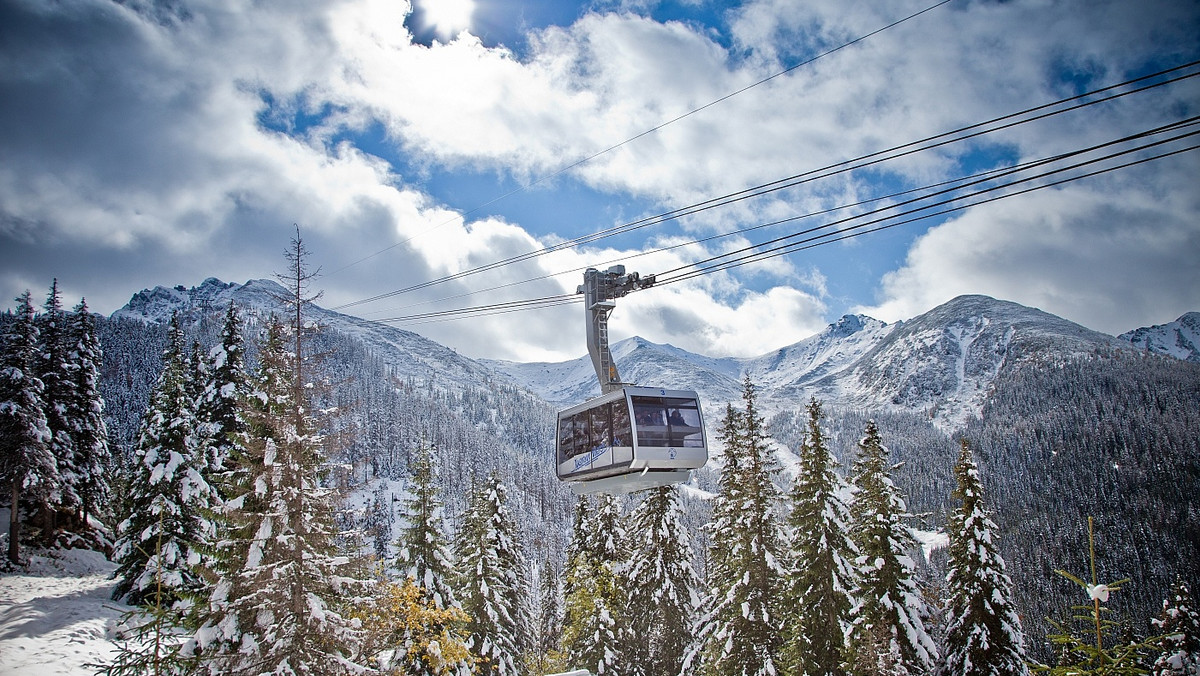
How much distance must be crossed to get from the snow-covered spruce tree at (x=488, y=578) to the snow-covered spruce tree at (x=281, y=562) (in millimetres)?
13530

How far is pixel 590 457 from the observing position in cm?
1900

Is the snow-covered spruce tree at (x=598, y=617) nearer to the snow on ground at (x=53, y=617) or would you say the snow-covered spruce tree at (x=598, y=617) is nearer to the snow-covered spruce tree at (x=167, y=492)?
the snow-covered spruce tree at (x=167, y=492)

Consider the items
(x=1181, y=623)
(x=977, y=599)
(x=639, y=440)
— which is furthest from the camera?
(x=1181, y=623)

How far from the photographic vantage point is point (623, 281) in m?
18.8

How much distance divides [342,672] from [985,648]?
22.5 m

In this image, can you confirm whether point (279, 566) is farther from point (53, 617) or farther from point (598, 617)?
point (53, 617)

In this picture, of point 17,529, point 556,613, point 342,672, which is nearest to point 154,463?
point 17,529

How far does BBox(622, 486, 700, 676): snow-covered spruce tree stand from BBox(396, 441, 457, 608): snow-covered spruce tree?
28.9ft

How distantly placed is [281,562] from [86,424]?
34133 millimetres

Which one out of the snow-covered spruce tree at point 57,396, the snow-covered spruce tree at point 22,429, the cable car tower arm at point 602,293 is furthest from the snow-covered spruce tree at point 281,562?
the snow-covered spruce tree at point 57,396

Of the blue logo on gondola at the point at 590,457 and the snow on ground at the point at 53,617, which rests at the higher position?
the blue logo on gondola at the point at 590,457

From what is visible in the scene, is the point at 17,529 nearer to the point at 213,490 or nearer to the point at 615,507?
the point at 213,490

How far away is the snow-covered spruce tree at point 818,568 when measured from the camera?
69.9ft

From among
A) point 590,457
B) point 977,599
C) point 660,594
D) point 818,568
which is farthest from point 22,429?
point 977,599
